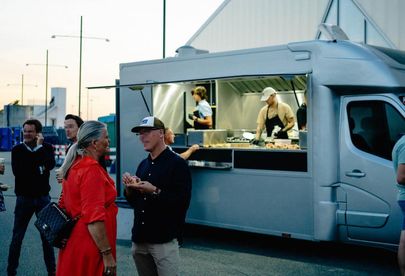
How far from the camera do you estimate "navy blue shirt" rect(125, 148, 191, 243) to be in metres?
4.15

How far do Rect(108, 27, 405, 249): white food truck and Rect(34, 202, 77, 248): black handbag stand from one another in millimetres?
4275

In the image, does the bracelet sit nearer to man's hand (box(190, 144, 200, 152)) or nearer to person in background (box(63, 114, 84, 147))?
person in background (box(63, 114, 84, 147))

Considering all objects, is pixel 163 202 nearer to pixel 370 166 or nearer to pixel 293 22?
pixel 370 166

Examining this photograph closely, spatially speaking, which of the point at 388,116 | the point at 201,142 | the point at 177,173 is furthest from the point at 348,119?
the point at 177,173

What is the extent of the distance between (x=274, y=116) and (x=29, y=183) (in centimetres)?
419

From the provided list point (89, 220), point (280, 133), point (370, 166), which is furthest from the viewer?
point (280, 133)

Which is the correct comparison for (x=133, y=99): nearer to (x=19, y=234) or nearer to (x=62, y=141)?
(x=19, y=234)

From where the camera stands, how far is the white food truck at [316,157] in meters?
6.96

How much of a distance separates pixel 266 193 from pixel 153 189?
3984 mm

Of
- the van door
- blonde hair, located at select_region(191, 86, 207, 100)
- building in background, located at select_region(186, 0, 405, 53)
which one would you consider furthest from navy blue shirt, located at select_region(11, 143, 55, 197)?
building in background, located at select_region(186, 0, 405, 53)

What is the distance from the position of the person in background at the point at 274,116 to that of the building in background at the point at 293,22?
11699mm

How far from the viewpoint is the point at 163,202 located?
4.14 metres

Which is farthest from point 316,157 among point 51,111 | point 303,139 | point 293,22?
point 51,111

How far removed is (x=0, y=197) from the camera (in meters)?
5.89
